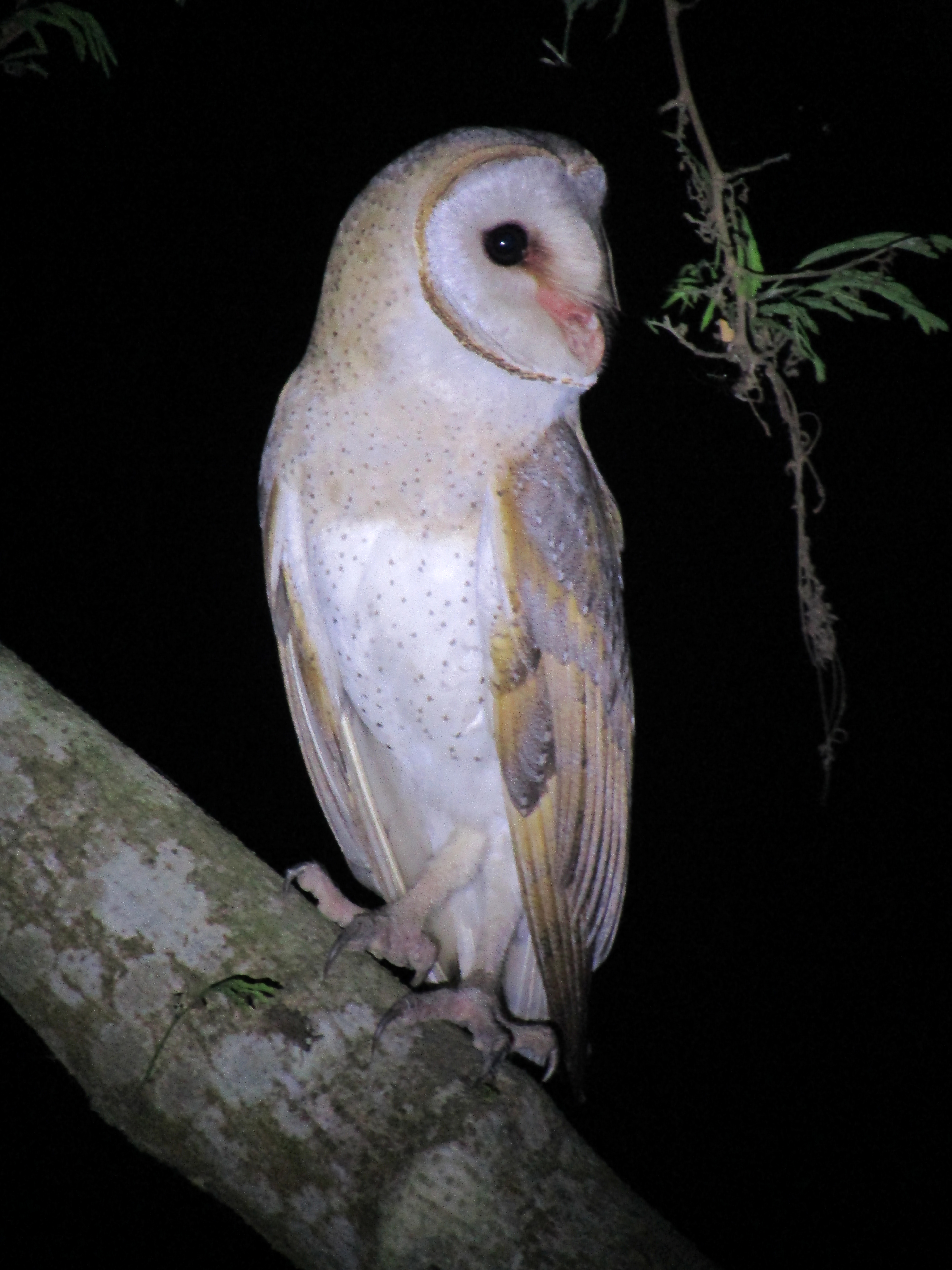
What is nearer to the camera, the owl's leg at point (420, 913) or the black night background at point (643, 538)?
the owl's leg at point (420, 913)

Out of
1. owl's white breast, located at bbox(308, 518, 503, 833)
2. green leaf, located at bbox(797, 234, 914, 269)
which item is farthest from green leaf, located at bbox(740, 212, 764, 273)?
owl's white breast, located at bbox(308, 518, 503, 833)

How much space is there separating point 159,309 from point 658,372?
2.02 metres

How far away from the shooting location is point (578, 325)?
1507 millimetres

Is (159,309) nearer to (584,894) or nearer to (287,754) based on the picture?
(287,754)

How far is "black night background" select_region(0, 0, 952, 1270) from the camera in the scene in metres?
2.88

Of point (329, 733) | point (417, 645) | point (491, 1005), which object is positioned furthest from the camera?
point (329, 733)

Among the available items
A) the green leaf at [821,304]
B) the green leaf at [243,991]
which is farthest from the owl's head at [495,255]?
the green leaf at [243,991]

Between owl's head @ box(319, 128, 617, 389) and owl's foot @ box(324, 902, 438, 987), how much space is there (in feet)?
3.02

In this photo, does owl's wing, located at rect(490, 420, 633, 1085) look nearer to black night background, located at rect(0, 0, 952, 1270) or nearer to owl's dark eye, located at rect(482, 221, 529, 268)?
owl's dark eye, located at rect(482, 221, 529, 268)

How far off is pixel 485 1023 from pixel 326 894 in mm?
430

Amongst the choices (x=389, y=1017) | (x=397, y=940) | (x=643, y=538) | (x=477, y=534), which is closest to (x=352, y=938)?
(x=397, y=940)

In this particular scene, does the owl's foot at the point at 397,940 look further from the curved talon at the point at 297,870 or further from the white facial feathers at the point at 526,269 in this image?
the white facial feathers at the point at 526,269

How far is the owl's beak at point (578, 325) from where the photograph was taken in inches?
58.9

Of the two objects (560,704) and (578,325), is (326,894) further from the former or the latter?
(578,325)
